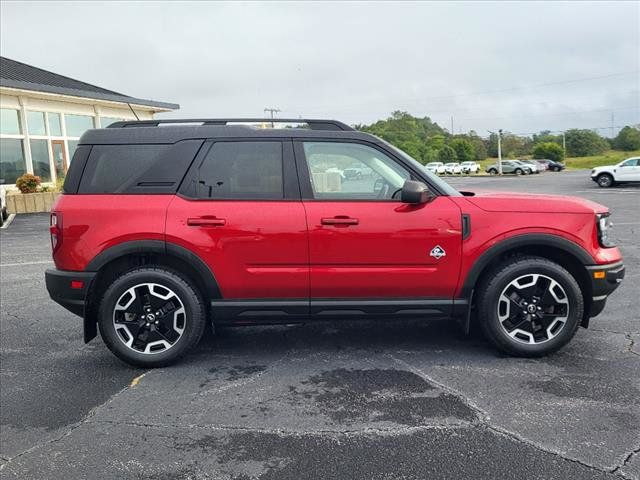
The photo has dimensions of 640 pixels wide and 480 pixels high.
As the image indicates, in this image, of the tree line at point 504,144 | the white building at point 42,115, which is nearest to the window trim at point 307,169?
the white building at point 42,115

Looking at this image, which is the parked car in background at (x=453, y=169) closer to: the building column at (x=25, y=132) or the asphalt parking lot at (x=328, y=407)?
the building column at (x=25, y=132)

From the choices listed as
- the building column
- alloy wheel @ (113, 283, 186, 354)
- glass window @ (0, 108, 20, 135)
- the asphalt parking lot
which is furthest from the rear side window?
the building column

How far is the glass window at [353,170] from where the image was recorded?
4.48m

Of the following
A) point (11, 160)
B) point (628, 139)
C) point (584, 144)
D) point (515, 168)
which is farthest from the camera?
point (584, 144)

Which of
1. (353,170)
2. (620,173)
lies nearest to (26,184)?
(353,170)

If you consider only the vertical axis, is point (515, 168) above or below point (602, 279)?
above

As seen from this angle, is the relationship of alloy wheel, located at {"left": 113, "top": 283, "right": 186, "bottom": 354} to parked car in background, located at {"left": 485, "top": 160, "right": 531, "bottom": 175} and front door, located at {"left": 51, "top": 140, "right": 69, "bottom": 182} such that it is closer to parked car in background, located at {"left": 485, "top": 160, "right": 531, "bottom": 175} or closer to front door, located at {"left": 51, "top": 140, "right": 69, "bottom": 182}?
front door, located at {"left": 51, "top": 140, "right": 69, "bottom": 182}

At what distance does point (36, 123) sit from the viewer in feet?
74.0

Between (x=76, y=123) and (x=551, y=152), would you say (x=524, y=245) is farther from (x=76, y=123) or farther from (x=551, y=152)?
(x=551, y=152)

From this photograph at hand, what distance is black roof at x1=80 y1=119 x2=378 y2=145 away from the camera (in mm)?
4504

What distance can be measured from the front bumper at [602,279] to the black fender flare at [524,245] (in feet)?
0.26

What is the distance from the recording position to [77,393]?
13.3 feet

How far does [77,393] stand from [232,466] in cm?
168

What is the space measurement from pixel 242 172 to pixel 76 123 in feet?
76.7
